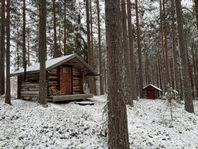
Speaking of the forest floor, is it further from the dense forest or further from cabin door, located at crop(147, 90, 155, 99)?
cabin door, located at crop(147, 90, 155, 99)

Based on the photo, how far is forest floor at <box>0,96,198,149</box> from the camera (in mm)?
7684

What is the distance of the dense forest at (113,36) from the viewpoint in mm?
5766

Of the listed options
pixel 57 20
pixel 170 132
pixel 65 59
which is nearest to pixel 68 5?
pixel 57 20

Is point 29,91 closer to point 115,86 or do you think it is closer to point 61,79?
point 61,79

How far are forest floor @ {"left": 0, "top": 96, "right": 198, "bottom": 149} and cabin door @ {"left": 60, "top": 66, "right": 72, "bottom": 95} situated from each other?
535 centimetres

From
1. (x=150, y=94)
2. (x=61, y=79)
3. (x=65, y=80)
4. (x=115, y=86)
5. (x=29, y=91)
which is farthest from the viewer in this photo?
(x=150, y=94)

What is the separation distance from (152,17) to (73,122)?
16.7 m

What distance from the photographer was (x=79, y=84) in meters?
18.6

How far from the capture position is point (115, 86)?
5.68 metres

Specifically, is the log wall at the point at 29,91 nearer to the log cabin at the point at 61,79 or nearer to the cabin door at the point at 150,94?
the log cabin at the point at 61,79

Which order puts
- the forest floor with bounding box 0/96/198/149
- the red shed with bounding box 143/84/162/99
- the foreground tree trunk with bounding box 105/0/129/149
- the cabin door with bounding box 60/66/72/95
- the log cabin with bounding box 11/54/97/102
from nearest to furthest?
the foreground tree trunk with bounding box 105/0/129/149, the forest floor with bounding box 0/96/198/149, the log cabin with bounding box 11/54/97/102, the cabin door with bounding box 60/66/72/95, the red shed with bounding box 143/84/162/99

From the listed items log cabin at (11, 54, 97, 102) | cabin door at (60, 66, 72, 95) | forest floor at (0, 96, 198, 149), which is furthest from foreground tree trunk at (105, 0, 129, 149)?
cabin door at (60, 66, 72, 95)

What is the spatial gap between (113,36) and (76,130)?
4.63 m

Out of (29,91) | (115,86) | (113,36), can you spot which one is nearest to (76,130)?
(115,86)
